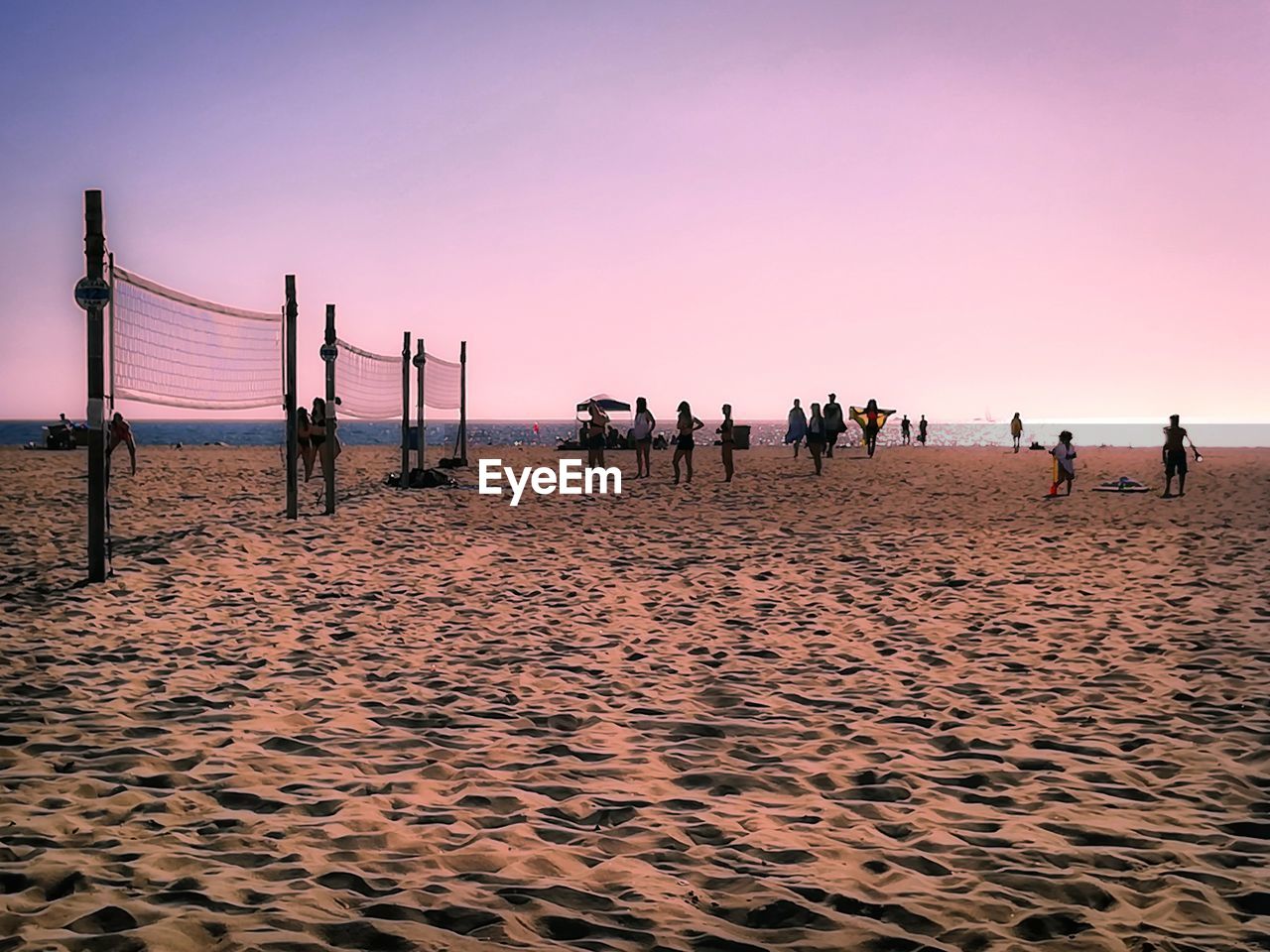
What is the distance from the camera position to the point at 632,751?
4.43 metres

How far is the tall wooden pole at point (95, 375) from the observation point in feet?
27.2

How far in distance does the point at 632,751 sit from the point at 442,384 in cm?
2190

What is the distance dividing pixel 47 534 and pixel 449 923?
10082 millimetres

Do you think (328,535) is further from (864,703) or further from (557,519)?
(864,703)

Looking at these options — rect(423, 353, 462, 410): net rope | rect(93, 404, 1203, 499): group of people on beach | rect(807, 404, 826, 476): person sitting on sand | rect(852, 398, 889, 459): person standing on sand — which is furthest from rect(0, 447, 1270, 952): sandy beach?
rect(852, 398, 889, 459): person standing on sand

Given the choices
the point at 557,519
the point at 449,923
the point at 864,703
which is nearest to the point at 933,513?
the point at 557,519

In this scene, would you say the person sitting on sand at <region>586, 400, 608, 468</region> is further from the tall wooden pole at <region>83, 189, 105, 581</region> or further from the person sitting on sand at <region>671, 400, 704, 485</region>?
the tall wooden pole at <region>83, 189, 105, 581</region>

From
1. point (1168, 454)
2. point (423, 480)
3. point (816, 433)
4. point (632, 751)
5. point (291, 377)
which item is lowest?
point (632, 751)

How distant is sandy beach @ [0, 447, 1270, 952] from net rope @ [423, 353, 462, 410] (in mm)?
13619

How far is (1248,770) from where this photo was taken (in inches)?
164

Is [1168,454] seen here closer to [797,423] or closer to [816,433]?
[816,433]

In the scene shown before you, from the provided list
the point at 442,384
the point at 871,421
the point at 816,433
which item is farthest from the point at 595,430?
the point at 871,421

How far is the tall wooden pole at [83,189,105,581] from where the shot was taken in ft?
27.2

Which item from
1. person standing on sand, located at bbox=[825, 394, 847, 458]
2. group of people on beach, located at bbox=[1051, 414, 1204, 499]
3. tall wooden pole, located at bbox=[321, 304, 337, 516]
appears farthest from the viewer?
person standing on sand, located at bbox=[825, 394, 847, 458]
